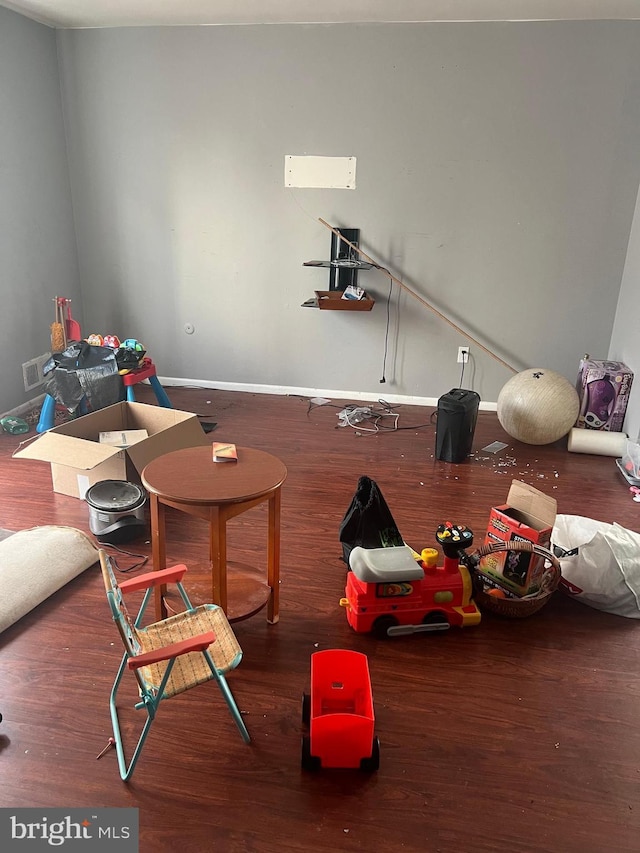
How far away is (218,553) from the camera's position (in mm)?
1936

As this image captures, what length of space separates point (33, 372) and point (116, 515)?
210 cm

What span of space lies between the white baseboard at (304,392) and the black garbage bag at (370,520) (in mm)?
2312

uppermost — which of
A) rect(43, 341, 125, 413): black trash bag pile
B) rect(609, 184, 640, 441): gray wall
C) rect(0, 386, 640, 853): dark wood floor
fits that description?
rect(609, 184, 640, 441): gray wall

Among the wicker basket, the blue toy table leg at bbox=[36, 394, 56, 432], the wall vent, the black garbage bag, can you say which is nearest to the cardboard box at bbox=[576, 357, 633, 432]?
the wicker basket

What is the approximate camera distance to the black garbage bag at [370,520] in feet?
7.79

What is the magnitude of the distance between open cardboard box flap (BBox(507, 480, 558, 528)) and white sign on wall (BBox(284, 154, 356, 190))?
2610 millimetres

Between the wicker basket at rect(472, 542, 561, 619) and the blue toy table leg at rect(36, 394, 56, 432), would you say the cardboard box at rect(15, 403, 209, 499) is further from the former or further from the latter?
the wicker basket at rect(472, 542, 561, 619)

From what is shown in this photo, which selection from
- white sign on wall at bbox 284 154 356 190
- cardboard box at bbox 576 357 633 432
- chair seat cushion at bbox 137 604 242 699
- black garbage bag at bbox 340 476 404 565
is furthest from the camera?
white sign on wall at bbox 284 154 356 190

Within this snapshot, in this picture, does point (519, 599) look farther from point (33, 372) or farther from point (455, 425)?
point (33, 372)

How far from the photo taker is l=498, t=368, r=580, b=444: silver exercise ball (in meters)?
3.74

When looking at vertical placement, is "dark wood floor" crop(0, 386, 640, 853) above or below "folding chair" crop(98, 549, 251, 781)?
below

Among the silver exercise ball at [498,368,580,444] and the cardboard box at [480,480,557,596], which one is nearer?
the cardboard box at [480,480,557,596]

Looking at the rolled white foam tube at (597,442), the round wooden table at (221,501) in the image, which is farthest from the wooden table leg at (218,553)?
the rolled white foam tube at (597,442)

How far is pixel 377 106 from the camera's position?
13.5 feet
